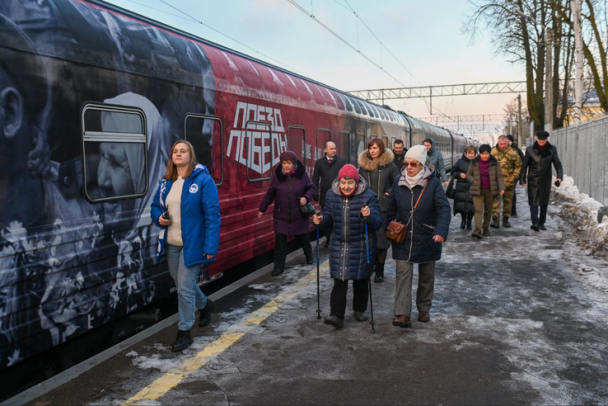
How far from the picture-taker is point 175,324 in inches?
211

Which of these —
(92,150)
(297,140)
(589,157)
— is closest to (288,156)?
(297,140)

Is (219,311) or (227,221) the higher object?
(227,221)

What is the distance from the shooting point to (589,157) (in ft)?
49.0

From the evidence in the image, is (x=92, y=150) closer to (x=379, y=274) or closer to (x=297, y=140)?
(x=379, y=274)

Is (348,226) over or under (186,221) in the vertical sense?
under

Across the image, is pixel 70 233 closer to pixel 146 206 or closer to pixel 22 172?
pixel 22 172

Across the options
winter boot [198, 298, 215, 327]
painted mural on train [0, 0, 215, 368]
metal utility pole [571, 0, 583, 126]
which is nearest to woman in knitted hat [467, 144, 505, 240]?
winter boot [198, 298, 215, 327]

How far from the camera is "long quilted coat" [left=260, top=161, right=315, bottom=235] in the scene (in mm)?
7586

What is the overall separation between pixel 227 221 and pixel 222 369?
2.80 metres

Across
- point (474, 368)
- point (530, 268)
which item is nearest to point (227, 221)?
point (474, 368)

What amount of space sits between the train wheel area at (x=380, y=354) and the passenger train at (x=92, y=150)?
0.55 meters

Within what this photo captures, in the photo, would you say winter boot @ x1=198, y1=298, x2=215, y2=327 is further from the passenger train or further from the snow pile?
the snow pile

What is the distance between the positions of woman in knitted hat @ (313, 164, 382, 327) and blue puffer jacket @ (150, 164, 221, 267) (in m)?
0.95

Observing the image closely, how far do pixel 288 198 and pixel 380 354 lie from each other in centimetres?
333
